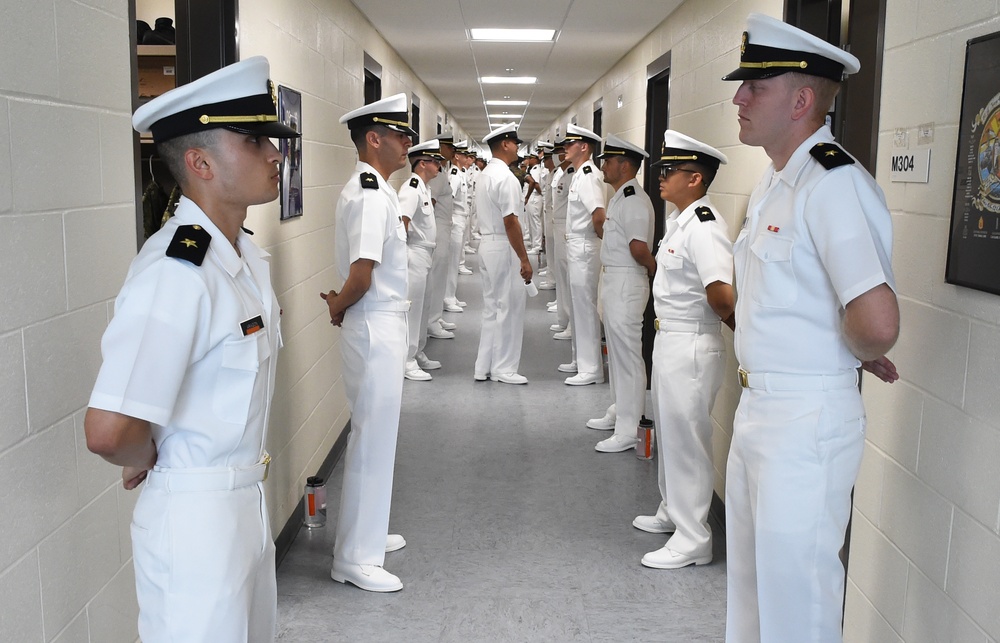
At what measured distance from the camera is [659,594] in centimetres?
354

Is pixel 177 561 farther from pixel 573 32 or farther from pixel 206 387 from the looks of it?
pixel 573 32

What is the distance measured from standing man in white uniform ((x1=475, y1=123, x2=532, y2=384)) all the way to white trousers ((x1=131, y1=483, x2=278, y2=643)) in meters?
5.04

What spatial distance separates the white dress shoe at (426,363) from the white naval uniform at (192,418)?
5.77 m

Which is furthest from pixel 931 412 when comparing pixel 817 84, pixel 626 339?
pixel 626 339

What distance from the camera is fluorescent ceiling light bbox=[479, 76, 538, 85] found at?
11188 mm

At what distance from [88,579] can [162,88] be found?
2.56 m

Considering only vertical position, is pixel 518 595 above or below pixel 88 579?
below

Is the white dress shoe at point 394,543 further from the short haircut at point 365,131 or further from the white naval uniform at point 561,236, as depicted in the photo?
the white naval uniform at point 561,236

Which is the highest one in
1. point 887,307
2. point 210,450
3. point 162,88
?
point 162,88

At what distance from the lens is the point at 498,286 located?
280 inches

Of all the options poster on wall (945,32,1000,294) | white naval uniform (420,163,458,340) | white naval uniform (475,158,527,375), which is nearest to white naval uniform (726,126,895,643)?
poster on wall (945,32,1000,294)

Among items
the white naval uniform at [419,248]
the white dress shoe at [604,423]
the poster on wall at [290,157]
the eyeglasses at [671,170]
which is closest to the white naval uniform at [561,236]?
the white naval uniform at [419,248]

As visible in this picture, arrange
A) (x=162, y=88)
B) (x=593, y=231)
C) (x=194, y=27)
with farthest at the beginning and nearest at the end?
1. (x=593, y=231)
2. (x=162, y=88)
3. (x=194, y=27)

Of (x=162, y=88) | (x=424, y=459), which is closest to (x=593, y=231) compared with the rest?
(x=424, y=459)
